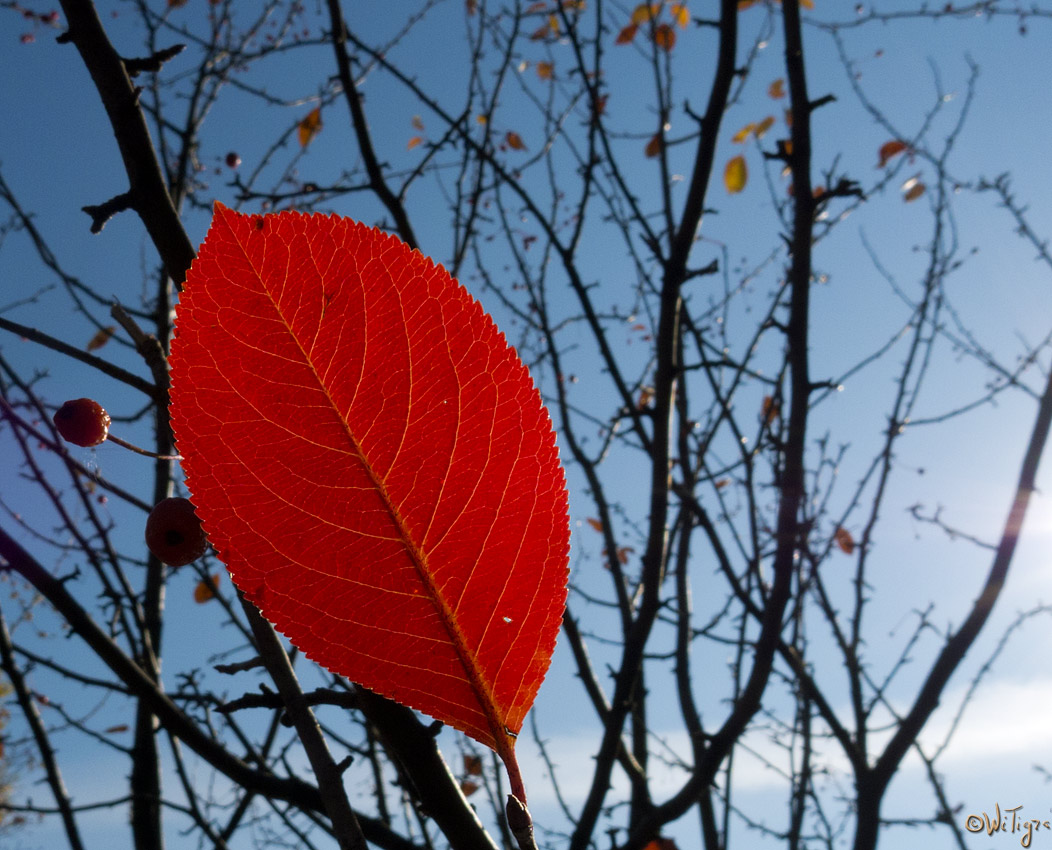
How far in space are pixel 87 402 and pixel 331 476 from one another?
1.43 feet

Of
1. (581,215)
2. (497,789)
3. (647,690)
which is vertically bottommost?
(497,789)

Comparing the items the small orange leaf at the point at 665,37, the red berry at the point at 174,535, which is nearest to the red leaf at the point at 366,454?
the red berry at the point at 174,535

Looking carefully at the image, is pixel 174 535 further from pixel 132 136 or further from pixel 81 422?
pixel 132 136

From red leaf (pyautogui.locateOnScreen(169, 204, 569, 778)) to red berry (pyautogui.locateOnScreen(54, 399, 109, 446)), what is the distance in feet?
1.22

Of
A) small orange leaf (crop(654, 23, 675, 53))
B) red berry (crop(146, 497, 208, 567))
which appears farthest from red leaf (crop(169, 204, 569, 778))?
small orange leaf (crop(654, 23, 675, 53))

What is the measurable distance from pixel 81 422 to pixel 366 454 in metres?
0.43

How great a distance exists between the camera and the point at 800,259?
1.60m

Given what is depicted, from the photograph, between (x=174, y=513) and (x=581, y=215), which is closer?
(x=174, y=513)

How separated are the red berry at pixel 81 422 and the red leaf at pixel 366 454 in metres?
0.37

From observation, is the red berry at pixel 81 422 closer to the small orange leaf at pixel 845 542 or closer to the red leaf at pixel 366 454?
the red leaf at pixel 366 454

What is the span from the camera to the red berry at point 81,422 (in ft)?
2.06

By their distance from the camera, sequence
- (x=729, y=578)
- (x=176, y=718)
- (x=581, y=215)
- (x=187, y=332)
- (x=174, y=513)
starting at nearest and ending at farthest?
1. (x=187, y=332)
2. (x=174, y=513)
3. (x=176, y=718)
4. (x=729, y=578)
5. (x=581, y=215)

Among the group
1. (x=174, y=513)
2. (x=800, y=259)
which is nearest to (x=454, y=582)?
(x=174, y=513)

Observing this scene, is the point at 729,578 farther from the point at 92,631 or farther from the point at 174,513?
the point at 174,513
